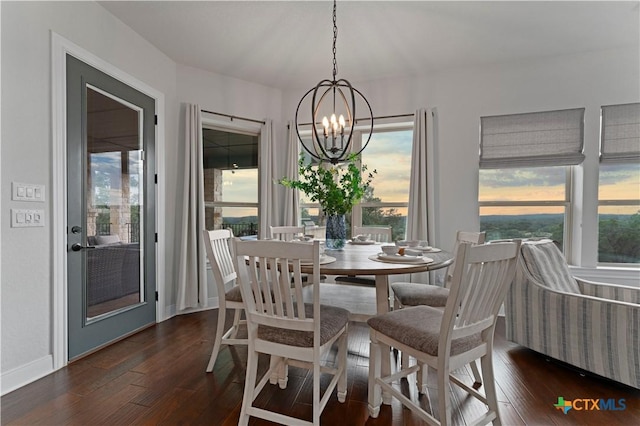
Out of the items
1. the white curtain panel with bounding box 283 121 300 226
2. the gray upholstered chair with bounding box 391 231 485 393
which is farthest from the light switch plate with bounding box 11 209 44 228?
the gray upholstered chair with bounding box 391 231 485 393

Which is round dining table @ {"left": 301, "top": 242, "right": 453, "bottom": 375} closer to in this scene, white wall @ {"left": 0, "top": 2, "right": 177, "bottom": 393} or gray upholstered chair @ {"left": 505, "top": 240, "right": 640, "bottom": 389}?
gray upholstered chair @ {"left": 505, "top": 240, "right": 640, "bottom": 389}

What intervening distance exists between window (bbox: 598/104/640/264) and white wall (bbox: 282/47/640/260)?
0.10 m

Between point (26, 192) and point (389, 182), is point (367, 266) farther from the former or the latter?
point (389, 182)

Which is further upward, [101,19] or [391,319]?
[101,19]

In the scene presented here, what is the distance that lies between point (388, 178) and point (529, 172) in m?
1.57

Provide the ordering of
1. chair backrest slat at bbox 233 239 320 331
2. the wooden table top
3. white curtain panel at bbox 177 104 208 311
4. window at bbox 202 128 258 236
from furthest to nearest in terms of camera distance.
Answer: window at bbox 202 128 258 236 < white curtain panel at bbox 177 104 208 311 < the wooden table top < chair backrest slat at bbox 233 239 320 331

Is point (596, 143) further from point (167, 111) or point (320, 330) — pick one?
point (167, 111)

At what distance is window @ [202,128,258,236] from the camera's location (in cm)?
379

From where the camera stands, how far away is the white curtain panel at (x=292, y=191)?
13.1ft

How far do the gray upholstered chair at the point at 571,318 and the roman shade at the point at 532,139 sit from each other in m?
1.18

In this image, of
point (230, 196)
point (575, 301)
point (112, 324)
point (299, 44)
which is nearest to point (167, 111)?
point (230, 196)

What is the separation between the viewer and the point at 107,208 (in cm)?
263

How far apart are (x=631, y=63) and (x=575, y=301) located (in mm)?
2704

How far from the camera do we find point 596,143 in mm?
3219
